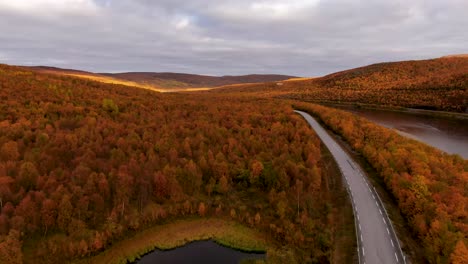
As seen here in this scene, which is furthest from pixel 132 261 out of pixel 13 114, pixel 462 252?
pixel 13 114

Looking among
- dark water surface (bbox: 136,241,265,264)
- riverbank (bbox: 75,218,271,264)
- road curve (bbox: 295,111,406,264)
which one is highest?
road curve (bbox: 295,111,406,264)

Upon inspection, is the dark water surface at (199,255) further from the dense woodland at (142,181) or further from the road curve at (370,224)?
the road curve at (370,224)

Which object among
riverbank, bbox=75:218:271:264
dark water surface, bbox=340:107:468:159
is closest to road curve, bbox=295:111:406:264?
riverbank, bbox=75:218:271:264

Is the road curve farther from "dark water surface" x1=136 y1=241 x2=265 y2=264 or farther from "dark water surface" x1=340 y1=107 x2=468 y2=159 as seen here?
"dark water surface" x1=340 y1=107 x2=468 y2=159

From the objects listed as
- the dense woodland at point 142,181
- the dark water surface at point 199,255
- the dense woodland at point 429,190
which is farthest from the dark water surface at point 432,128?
the dark water surface at point 199,255

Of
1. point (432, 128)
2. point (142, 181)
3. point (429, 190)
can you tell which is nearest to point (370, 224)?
point (429, 190)
